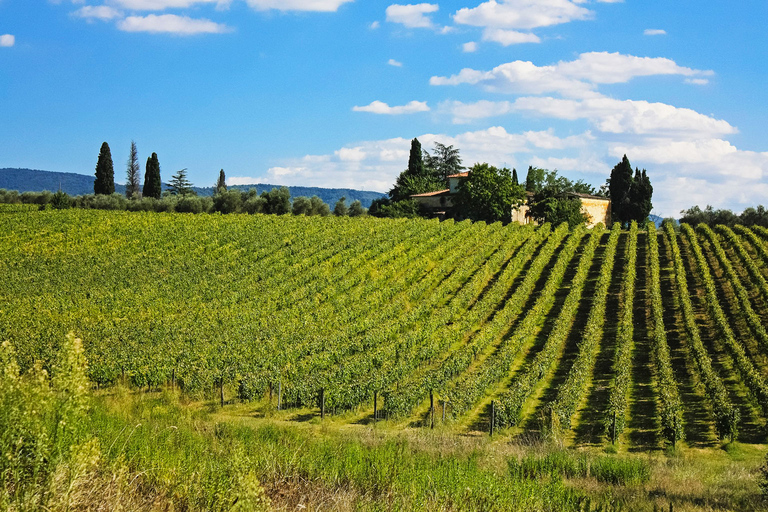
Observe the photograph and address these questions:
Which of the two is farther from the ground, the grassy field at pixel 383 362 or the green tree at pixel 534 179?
the green tree at pixel 534 179

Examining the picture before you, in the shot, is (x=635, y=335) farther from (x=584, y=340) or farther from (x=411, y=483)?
(x=411, y=483)

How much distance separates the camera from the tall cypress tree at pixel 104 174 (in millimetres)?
86312

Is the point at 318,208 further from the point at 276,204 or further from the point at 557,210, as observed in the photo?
the point at 557,210

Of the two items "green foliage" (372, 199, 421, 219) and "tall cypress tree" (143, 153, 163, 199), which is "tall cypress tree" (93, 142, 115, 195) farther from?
"green foliage" (372, 199, 421, 219)

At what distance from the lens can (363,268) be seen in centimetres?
4472

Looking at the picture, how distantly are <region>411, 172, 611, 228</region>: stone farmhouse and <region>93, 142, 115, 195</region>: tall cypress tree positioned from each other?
42.0m

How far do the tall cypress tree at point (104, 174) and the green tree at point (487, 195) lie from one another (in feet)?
156

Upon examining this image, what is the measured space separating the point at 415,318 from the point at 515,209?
4714 centimetres

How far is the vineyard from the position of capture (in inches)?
858

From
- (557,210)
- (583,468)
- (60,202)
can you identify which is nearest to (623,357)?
(583,468)

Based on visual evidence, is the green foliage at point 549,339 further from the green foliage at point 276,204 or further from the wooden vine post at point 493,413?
the green foliage at point 276,204

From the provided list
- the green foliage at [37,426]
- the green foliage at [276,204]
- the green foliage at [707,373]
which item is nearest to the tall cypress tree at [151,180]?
the green foliage at [276,204]

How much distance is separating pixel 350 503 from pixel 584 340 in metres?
23.8

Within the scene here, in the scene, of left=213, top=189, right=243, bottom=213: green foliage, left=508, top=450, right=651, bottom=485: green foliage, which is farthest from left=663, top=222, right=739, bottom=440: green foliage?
left=213, top=189, right=243, bottom=213: green foliage
